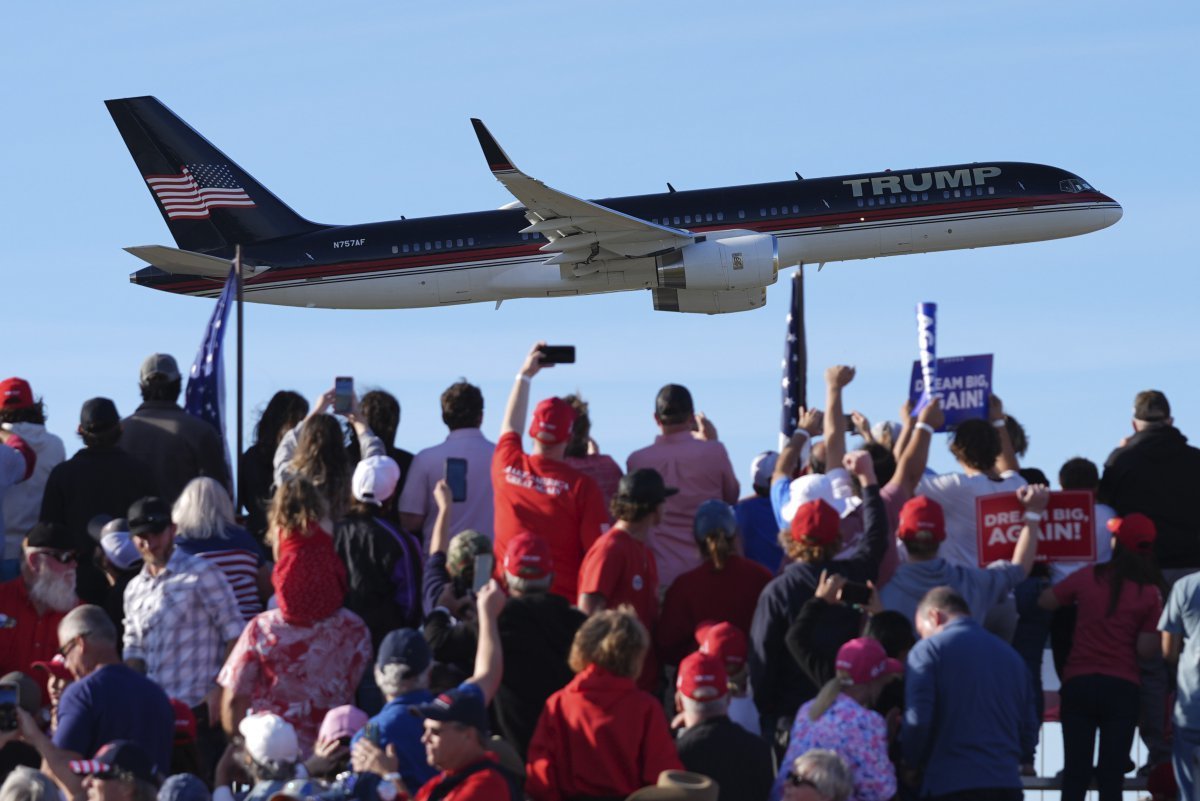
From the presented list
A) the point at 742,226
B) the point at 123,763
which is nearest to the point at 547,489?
the point at 123,763

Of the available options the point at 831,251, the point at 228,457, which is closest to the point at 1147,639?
the point at 228,457

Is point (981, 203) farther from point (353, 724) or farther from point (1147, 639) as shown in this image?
point (353, 724)

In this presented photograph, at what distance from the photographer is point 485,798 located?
866 cm

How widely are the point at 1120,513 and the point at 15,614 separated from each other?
8.05 m

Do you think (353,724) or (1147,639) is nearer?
(353,724)

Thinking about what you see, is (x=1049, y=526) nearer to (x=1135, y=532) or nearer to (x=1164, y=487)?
(x=1135, y=532)

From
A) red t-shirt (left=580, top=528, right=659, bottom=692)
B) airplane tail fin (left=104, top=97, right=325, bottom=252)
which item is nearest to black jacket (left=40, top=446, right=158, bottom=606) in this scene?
red t-shirt (left=580, top=528, right=659, bottom=692)

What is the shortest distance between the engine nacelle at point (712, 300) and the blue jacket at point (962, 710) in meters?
30.5

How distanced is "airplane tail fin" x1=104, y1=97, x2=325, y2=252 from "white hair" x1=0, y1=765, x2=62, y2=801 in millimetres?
36884

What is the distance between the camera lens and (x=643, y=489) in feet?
36.8

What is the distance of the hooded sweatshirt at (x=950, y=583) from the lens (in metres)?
11.4

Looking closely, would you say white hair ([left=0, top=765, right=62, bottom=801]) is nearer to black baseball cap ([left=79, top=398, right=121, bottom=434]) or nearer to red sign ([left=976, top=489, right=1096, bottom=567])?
black baseball cap ([left=79, top=398, right=121, bottom=434])

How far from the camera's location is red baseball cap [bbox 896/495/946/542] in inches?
441

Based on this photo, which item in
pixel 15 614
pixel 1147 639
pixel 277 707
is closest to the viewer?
pixel 277 707
